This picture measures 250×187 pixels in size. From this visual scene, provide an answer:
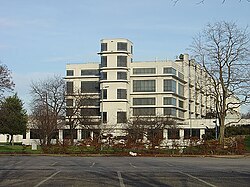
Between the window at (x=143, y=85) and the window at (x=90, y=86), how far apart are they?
9.15 metres

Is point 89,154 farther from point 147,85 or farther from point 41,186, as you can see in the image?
point 147,85

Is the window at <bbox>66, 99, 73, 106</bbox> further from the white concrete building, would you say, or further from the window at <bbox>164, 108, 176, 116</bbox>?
the window at <bbox>164, 108, 176, 116</bbox>

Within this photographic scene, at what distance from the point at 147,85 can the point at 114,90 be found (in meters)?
8.65

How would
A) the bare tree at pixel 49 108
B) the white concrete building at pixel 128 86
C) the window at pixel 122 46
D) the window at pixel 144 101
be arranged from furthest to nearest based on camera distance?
the window at pixel 144 101, the window at pixel 122 46, the white concrete building at pixel 128 86, the bare tree at pixel 49 108

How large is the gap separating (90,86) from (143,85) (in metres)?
12.9

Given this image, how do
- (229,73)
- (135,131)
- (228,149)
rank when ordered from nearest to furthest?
(228,149) → (229,73) → (135,131)

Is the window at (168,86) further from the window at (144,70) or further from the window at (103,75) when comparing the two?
the window at (103,75)

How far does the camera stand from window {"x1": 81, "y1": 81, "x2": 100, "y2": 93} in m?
112

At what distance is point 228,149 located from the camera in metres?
45.5

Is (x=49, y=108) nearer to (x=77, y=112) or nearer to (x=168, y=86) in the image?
(x=77, y=112)

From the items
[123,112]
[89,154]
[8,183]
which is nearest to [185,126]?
[123,112]

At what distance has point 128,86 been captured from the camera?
109062 millimetres

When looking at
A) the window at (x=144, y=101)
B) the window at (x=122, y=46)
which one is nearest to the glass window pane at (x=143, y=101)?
the window at (x=144, y=101)

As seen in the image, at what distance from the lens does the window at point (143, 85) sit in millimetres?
110250
